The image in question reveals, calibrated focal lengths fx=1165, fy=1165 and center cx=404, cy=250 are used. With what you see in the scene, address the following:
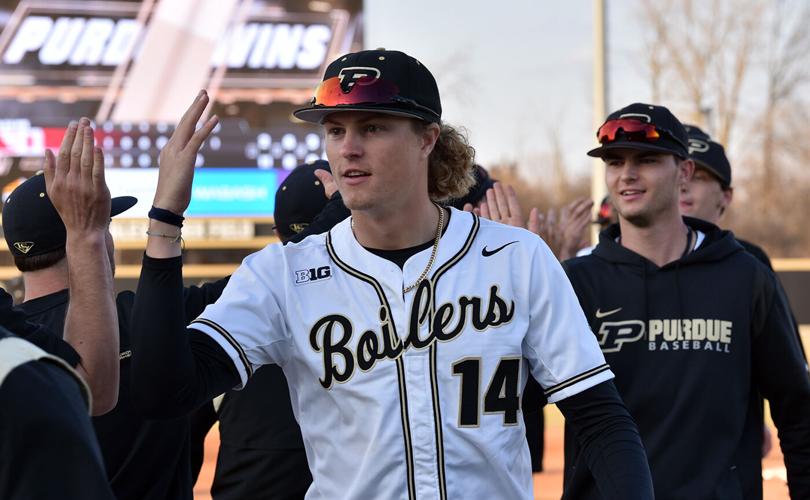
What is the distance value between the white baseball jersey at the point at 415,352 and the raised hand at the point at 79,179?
1.30 ft

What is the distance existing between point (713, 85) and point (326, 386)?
2175 centimetres

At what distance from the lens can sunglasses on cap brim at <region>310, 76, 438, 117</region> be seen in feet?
9.10

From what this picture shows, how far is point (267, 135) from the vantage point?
1372 cm

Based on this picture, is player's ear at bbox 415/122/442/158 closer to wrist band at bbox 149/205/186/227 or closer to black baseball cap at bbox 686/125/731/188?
wrist band at bbox 149/205/186/227

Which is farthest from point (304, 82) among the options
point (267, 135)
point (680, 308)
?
point (680, 308)

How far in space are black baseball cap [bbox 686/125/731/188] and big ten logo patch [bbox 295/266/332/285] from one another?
3055 millimetres

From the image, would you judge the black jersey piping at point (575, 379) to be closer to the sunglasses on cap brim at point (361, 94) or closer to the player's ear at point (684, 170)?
the sunglasses on cap brim at point (361, 94)

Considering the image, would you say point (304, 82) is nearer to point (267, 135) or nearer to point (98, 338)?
point (267, 135)

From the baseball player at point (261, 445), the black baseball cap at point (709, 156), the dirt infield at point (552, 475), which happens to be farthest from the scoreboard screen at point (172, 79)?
the baseball player at point (261, 445)

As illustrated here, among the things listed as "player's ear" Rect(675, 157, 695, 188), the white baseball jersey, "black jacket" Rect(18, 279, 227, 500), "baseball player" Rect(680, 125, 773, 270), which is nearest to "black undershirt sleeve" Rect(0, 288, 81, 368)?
the white baseball jersey

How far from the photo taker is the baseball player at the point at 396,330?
8.85 ft

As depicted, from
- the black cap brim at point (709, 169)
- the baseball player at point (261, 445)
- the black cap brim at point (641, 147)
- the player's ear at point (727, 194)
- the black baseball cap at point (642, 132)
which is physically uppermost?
the black cap brim at point (709, 169)

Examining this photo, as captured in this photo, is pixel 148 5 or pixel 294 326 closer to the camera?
pixel 294 326

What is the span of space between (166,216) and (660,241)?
85.5 inches
